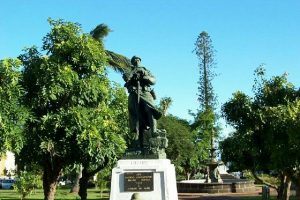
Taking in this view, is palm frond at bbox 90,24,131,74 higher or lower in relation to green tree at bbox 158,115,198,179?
higher

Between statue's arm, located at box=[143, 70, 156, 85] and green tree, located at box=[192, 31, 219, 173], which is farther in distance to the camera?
green tree, located at box=[192, 31, 219, 173]

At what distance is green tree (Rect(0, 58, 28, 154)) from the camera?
17.2 m

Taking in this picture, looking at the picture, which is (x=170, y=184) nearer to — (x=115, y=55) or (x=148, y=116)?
(x=148, y=116)

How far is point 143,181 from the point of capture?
12.1 m

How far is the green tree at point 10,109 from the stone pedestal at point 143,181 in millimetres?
6492

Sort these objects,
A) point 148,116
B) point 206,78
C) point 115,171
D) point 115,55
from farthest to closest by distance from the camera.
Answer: point 206,78 < point 115,55 < point 148,116 < point 115,171

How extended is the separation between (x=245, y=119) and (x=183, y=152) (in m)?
20.7

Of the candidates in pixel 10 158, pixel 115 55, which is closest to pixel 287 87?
pixel 115 55

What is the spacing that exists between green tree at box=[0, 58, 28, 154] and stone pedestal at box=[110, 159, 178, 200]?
6492 mm

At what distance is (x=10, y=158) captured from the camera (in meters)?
75.6

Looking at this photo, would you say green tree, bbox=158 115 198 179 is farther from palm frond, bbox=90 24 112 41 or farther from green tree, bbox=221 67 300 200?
green tree, bbox=221 67 300 200

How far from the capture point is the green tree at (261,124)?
2292 centimetres

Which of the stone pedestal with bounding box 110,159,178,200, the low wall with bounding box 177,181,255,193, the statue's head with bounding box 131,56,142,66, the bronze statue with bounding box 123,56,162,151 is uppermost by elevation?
the statue's head with bounding box 131,56,142,66

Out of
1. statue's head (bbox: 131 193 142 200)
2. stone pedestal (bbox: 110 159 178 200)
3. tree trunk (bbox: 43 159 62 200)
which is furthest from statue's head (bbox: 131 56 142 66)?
tree trunk (bbox: 43 159 62 200)
